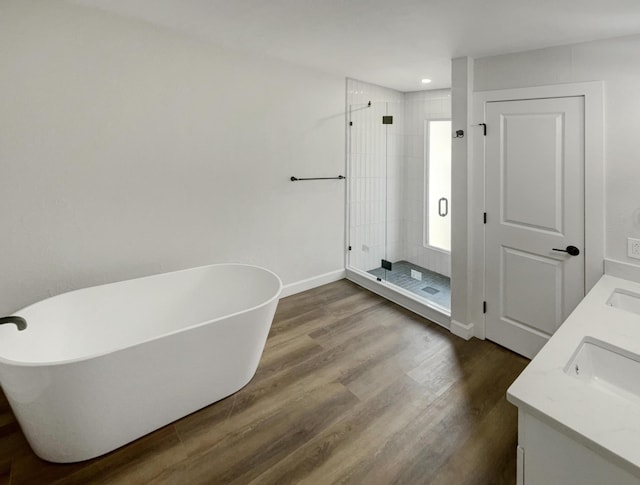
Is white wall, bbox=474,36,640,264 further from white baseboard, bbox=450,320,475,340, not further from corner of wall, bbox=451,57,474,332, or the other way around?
white baseboard, bbox=450,320,475,340

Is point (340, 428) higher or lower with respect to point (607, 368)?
lower

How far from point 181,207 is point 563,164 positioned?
3.01m

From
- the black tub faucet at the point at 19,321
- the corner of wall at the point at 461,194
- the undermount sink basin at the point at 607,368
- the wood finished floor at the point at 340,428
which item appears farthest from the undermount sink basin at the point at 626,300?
the black tub faucet at the point at 19,321

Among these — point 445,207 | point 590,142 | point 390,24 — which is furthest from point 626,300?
point 445,207

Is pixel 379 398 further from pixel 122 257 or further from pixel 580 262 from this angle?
pixel 122 257

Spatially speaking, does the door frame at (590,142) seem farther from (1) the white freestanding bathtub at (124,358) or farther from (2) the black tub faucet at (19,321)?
(2) the black tub faucet at (19,321)

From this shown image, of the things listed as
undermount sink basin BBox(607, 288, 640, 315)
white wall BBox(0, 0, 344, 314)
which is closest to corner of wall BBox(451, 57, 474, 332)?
undermount sink basin BBox(607, 288, 640, 315)

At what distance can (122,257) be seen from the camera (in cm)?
269

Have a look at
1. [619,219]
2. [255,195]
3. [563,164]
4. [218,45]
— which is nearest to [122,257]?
[255,195]

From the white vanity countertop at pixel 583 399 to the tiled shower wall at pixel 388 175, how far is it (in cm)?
300

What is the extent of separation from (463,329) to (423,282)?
3.19ft

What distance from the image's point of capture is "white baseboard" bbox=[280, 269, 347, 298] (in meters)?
3.88

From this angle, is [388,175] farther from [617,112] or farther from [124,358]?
[124,358]

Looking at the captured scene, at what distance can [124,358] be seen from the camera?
173 cm
